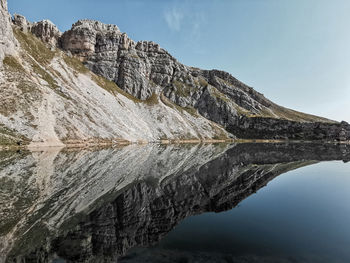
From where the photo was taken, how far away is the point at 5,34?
9100 centimetres

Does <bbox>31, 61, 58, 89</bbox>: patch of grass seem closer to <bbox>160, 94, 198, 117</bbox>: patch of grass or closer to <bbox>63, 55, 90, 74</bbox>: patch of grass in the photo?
<bbox>63, 55, 90, 74</bbox>: patch of grass

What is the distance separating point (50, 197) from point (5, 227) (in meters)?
6.28

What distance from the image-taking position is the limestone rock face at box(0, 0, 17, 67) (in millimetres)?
87081

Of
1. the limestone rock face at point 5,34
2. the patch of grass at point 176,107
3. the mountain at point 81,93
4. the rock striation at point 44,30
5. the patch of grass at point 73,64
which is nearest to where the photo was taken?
the mountain at point 81,93

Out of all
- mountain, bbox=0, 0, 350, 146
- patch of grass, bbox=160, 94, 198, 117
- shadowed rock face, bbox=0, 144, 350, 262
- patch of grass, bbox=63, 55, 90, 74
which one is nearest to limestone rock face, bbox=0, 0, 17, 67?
mountain, bbox=0, 0, 350, 146

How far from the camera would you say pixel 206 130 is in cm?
17200

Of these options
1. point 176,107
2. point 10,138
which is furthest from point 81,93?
point 176,107

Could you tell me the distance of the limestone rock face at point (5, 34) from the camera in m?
87.1

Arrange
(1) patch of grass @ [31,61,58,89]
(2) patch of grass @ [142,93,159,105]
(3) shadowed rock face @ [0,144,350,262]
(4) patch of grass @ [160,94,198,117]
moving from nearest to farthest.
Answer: (3) shadowed rock face @ [0,144,350,262] < (1) patch of grass @ [31,61,58,89] < (2) patch of grass @ [142,93,159,105] < (4) patch of grass @ [160,94,198,117]

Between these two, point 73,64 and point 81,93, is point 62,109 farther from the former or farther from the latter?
point 73,64

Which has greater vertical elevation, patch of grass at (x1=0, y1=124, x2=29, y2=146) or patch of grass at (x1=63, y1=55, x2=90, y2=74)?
patch of grass at (x1=63, y1=55, x2=90, y2=74)

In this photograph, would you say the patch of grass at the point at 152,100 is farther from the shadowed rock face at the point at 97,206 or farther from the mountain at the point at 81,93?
the shadowed rock face at the point at 97,206

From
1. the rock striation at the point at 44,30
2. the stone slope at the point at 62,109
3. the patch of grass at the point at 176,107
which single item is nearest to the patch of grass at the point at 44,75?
the stone slope at the point at 62,109

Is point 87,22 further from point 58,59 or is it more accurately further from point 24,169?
point 24,169
